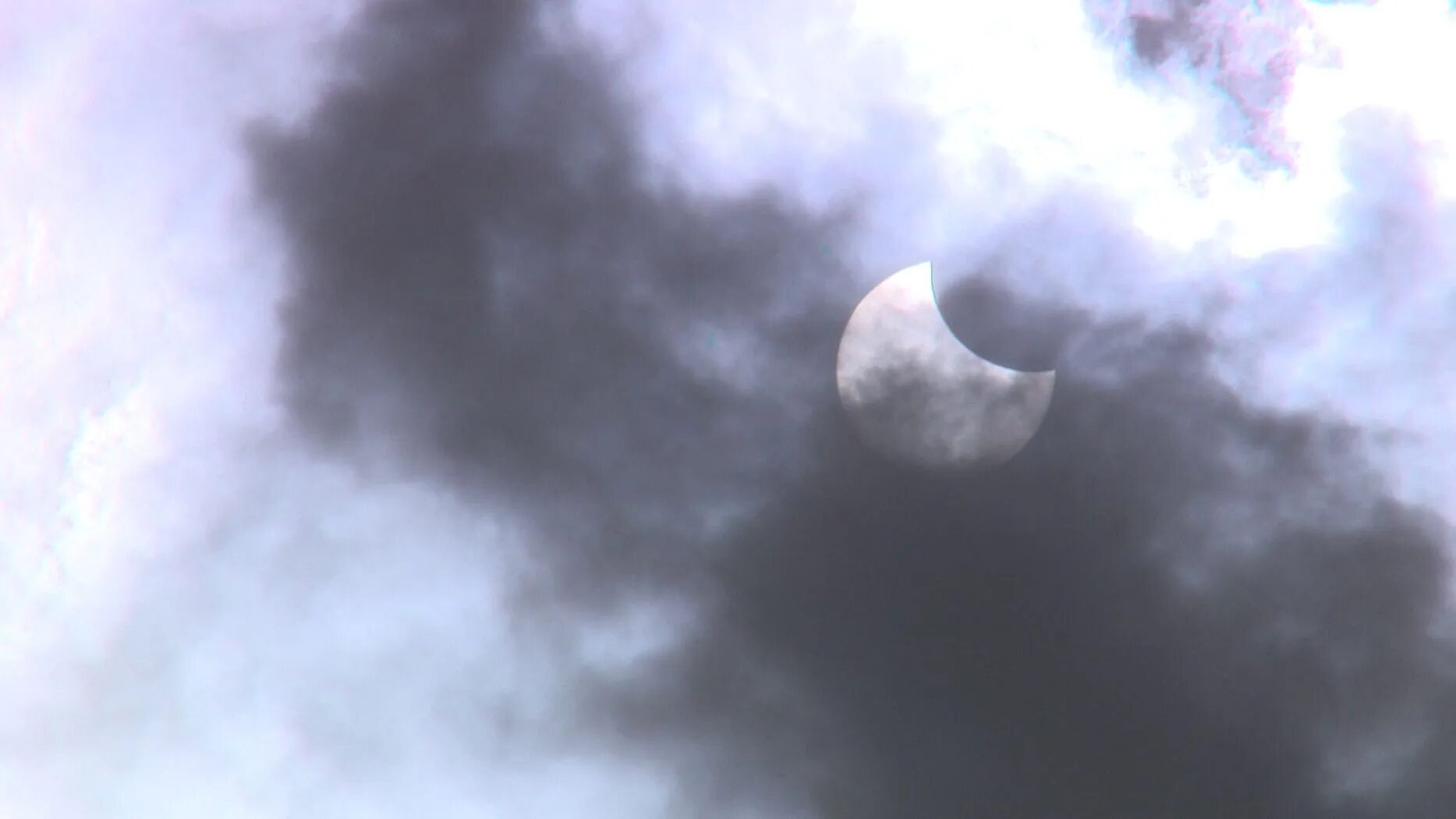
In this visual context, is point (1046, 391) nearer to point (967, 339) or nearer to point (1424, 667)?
point (967, 339)

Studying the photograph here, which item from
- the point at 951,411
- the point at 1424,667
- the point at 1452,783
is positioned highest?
the point at 951,411

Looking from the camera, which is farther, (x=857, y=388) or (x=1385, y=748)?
(x=1385, y=748)

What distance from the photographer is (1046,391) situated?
34.7 m

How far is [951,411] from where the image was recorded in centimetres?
3441

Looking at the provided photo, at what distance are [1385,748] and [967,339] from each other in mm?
39793

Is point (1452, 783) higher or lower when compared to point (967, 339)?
lower

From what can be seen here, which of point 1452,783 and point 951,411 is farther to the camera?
point 1452,783

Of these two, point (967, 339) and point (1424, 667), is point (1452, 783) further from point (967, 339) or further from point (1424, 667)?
point (967, 339)

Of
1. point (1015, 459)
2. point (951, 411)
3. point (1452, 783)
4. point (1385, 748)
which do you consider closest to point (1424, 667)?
point (1385, 748)

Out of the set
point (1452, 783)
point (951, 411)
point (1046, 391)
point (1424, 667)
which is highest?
point (1046, 391)

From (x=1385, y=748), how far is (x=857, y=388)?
42.6 meters

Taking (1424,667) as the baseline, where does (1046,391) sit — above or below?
above

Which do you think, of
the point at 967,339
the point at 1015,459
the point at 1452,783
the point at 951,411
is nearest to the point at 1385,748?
the point at 1452,783

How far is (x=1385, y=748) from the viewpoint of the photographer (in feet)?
123
